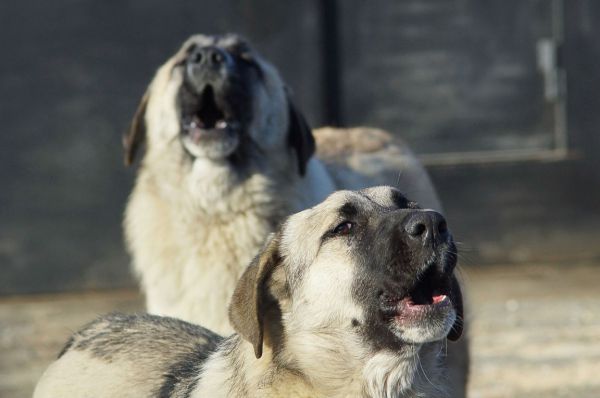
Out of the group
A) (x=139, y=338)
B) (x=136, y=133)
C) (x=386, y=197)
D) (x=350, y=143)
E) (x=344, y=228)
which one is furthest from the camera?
Answer: (x=350, y=143)

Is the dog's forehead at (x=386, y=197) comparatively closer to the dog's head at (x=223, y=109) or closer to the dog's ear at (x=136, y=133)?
the dog's head at (x=223, y=109)

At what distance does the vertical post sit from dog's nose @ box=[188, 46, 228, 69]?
5.19m

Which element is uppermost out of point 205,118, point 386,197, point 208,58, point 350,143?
point 208,58

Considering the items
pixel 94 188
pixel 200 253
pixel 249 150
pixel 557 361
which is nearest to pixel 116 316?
pixel 200 253

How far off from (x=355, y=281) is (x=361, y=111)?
7.75 meters

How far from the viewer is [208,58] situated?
268 inches

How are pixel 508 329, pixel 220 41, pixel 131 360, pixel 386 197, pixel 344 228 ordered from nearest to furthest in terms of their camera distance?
1. pixel 344 228
2. pixel 386 197
3. pixel 131 360
4. pixel 220 41
5. pixel 508 329

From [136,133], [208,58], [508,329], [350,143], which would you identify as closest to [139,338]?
[208,58]

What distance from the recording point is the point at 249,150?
268 inches

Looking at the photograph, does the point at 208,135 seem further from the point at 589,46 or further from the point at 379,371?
the point at 589,46

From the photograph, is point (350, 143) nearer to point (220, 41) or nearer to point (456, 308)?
point (220, 41)

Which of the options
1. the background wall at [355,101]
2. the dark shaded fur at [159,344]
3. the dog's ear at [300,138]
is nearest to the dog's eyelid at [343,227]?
the dark shaded fur at [159,344]

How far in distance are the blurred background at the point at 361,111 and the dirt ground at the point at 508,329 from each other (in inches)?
2.4

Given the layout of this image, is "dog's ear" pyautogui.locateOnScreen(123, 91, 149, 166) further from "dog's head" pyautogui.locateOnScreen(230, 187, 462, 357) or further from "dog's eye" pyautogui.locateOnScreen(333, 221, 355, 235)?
"dog's eye" pyautogui.locateOnScreen(333, 221, 355, 235)
